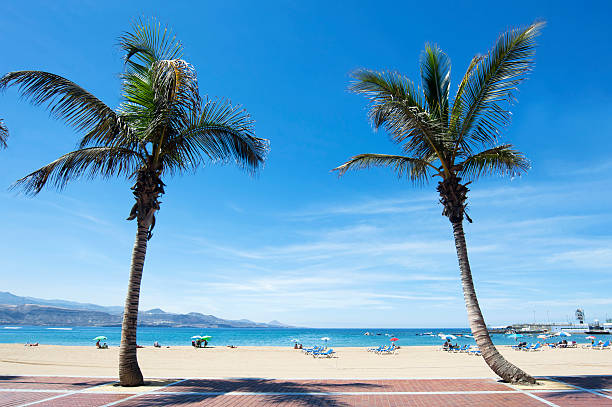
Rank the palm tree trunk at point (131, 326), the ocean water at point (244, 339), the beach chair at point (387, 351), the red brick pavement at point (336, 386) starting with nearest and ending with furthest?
the red brick pavement at point (336, 386) → the palm tree trunk at point (131, 326) → the beach chair at point (387, 351) → the ocean water at point (244, 339)

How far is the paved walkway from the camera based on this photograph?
24.2 feet

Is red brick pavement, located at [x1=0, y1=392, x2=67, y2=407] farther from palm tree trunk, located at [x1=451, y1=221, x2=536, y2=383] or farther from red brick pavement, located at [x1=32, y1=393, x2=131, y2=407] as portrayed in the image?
palm tree trunk, located at [x1=451, y1=221, x2=536, y2=383]

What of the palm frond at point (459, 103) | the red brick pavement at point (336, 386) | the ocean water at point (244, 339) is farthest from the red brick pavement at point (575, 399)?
the ocean water at point (244, 339)

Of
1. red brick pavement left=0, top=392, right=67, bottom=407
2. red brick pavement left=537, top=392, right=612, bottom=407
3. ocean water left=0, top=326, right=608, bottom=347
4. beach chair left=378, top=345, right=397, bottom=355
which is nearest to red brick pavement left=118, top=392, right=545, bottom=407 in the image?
red brick pavement left=537, top=392, right=612, bottom=407

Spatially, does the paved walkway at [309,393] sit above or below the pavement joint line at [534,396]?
below

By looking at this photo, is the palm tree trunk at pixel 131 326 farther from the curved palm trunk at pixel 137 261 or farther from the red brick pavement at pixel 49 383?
the red brick pavement at pixel 49 383

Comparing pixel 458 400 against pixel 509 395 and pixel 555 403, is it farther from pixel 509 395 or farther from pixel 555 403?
pixel 555 403

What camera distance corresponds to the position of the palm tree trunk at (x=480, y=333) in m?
9.14

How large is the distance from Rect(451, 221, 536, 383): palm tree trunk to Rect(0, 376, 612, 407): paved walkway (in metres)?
0.41

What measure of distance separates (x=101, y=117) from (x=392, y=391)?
32.3 feet

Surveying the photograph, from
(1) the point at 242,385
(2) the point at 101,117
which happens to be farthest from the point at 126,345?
(2) the point at 101,117

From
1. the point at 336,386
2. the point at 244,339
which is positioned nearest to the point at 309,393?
the point at 336,386

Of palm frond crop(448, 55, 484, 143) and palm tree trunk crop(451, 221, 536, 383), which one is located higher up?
palm frond crop(448, 55, 484, 143)

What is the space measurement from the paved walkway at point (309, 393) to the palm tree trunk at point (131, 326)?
37 cm
